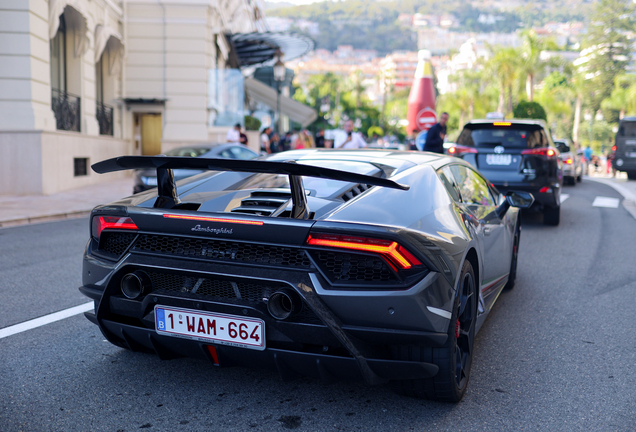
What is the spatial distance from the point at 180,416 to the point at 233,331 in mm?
522

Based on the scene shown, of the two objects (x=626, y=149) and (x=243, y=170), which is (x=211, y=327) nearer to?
(x=243, y=170)

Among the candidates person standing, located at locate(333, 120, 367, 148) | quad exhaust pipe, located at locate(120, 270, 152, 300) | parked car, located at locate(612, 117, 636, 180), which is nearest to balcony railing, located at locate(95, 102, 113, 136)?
person standing, located at locate(333, 120, 367, 148)

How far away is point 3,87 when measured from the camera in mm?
14375

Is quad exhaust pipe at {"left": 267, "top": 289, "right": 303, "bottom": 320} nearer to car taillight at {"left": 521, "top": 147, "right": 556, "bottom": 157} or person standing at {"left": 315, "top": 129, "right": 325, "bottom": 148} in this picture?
car taillight at {"left": 521, "top": 147, "right": 556, "bottom": 157}

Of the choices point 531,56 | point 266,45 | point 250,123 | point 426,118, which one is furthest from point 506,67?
point 426,118

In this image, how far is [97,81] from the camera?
21.4 metres

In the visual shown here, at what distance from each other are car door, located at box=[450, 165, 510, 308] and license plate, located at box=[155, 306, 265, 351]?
5.52ft

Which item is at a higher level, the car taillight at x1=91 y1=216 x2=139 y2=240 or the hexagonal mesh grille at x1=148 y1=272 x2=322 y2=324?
the car taillight at x1=91 y1=216 x2=139 y2=240

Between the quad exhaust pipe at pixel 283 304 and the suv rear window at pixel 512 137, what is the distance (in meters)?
7.84

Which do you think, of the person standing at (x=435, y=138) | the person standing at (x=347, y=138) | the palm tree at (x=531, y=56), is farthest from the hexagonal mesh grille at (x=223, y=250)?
the palm tree at (x=531, y=56)

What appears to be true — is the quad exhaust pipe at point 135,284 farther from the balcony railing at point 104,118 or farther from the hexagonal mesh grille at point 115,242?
the balcony railing at point 104,118

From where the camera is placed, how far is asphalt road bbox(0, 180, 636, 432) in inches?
115

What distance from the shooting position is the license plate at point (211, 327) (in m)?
2.79

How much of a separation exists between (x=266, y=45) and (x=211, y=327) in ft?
83.9
